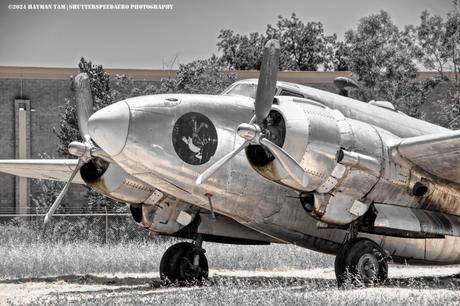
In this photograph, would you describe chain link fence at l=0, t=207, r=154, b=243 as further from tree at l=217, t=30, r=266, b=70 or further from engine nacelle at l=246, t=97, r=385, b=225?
tree at l=217, t=30, r=266, b=70

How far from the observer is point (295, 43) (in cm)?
5059

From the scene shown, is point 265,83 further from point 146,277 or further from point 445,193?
point 146,277

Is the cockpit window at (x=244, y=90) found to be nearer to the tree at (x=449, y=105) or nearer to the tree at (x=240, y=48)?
the tree at (x=449, y=105)

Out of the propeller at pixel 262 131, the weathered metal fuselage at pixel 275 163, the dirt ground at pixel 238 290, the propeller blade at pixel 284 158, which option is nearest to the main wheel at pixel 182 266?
the dirt ground at pixel 238 290

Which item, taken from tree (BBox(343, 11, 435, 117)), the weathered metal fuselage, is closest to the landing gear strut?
the weathered metal fuselage

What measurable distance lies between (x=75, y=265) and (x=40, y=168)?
9.20ft

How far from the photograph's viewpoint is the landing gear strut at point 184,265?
15.4 meters

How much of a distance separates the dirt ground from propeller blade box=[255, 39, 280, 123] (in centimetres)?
264

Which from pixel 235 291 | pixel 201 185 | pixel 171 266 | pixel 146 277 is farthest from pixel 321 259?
pixel 235 291

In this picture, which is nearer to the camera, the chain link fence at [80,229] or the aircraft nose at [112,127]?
the aircraft nose at [112,127]

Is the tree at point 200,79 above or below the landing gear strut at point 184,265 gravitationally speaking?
above

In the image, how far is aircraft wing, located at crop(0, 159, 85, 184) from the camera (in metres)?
17.1

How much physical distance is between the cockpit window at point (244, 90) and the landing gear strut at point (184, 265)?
269cm

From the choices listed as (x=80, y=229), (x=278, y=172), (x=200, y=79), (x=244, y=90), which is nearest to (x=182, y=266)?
(x=244, y=90)
